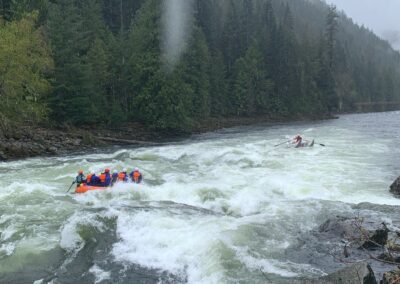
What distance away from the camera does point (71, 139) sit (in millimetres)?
29094

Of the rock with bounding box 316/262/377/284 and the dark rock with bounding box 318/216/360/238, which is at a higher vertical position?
the rock with bounding box 316/262/377/284

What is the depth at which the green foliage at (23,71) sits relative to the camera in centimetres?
2778

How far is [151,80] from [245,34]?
32.8m

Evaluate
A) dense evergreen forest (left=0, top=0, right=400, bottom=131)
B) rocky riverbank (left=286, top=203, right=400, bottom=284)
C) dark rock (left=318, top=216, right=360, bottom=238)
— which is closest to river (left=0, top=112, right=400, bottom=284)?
rocky riverbank (left=286, top=203, right=400, bottom=284)

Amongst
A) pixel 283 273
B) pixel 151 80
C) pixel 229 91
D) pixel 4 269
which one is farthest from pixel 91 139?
pixel 229 91

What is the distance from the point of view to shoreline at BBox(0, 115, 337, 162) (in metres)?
24.6

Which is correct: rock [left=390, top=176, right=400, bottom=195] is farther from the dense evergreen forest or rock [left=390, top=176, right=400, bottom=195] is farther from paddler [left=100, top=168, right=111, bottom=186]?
the dense evergreen forest

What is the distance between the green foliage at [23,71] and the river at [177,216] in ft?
26.2

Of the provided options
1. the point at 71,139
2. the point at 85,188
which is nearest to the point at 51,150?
the point at 71,139

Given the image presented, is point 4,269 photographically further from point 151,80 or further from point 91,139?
point 151,80

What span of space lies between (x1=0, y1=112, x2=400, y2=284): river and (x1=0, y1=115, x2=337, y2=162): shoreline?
2.22 meters

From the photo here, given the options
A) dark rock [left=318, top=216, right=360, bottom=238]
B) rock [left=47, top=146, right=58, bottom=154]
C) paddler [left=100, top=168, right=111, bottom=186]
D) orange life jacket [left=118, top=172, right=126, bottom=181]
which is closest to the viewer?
dark rock [left=318, top=216, right=360, bottom=238]

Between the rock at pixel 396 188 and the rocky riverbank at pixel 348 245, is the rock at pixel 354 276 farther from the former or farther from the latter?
the rock at pixel 396 188

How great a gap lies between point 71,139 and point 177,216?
18.6 metres
